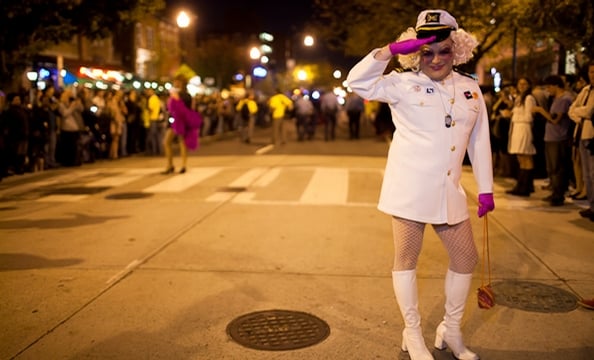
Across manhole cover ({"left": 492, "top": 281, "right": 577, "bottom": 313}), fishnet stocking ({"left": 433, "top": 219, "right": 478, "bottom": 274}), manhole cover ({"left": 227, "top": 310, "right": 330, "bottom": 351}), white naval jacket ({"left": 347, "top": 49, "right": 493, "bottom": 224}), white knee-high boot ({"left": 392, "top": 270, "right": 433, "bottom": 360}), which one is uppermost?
white naval jacket ({"left": 347, "top": 49, "right": 493, "bottom": 224})

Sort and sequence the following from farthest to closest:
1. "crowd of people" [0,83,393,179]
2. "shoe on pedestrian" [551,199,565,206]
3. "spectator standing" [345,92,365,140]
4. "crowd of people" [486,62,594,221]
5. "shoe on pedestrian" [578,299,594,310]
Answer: "spectator standing" [345,92,365,140] → "crowd of people" [0,83,393,179] → "shoe on pedestrian" [551,199,565,206] → "crowd of people" [486,62,594,221] → "shoe on pedestrian" [578,299,594,310]

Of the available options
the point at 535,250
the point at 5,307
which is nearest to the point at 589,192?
the point at 535,250

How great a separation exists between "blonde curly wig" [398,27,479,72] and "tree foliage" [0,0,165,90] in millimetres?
10831

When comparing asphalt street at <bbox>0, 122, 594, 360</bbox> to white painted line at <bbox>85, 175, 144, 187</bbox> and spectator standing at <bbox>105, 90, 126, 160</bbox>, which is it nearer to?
white painted line at <bbox>85, 175, 144, 187</bbox>

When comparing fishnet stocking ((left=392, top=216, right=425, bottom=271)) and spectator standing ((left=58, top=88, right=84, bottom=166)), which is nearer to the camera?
fishnet stocking ((left=392, top=216, right=425, bottom=271))

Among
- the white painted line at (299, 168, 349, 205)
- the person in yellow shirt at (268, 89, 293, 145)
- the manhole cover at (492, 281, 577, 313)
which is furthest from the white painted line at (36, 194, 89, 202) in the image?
the person in yellow shirt at (268, 89, 293, 145)

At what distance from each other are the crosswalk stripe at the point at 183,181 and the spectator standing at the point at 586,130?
6.41 meters

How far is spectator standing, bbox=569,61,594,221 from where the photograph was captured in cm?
838

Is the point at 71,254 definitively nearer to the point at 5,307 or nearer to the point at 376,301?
the point at 5,307

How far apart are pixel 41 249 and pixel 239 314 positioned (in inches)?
124

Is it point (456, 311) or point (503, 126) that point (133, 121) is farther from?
point (456, 311)

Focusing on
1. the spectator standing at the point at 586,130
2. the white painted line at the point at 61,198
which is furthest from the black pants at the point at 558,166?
the white painted line at the point at 61,198

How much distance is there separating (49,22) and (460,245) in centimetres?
1260

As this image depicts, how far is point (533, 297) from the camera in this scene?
5484 mm
